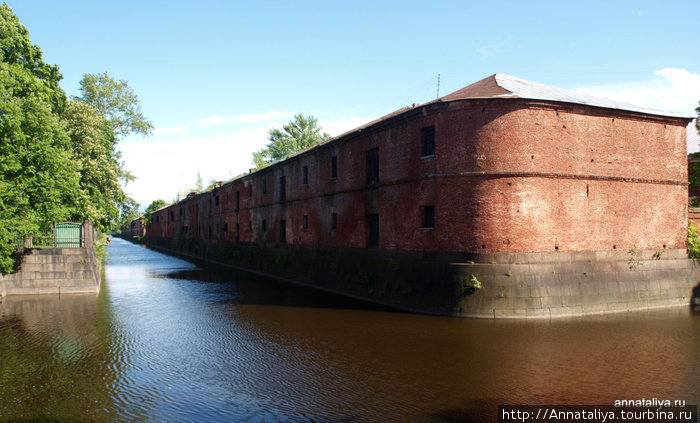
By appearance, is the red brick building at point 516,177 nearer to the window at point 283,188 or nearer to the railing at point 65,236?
the window at point 283,188

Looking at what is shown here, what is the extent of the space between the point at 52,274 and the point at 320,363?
49.4ft

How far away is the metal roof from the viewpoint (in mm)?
15704

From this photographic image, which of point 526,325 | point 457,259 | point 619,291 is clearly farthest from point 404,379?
point 619,291

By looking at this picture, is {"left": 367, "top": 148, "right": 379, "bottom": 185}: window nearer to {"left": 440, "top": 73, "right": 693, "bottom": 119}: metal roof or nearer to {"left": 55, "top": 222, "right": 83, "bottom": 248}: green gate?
{"left": 440, "top": 73, "right": 693, "bottom": 119}: metal roof

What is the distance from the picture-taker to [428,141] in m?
16.9

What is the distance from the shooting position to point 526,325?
43.2 ft

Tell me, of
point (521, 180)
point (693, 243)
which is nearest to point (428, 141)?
point (521, 180)

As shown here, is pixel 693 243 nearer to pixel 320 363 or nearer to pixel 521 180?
pixel 521 180

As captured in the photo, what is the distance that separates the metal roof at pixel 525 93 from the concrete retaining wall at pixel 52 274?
16911 millimetres

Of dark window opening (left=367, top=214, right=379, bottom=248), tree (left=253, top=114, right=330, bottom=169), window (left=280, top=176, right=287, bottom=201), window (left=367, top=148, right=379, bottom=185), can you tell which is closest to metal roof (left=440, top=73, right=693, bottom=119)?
window (left=367, top=148, right=379, bottom=185)

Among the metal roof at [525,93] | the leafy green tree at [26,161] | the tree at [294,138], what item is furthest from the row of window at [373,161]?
the tree at [294,138]

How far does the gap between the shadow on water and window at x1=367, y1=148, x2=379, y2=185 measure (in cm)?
543

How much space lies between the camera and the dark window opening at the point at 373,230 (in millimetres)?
19656

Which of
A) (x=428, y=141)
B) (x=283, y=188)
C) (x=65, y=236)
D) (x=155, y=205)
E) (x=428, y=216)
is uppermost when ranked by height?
(x=155, y=205)
